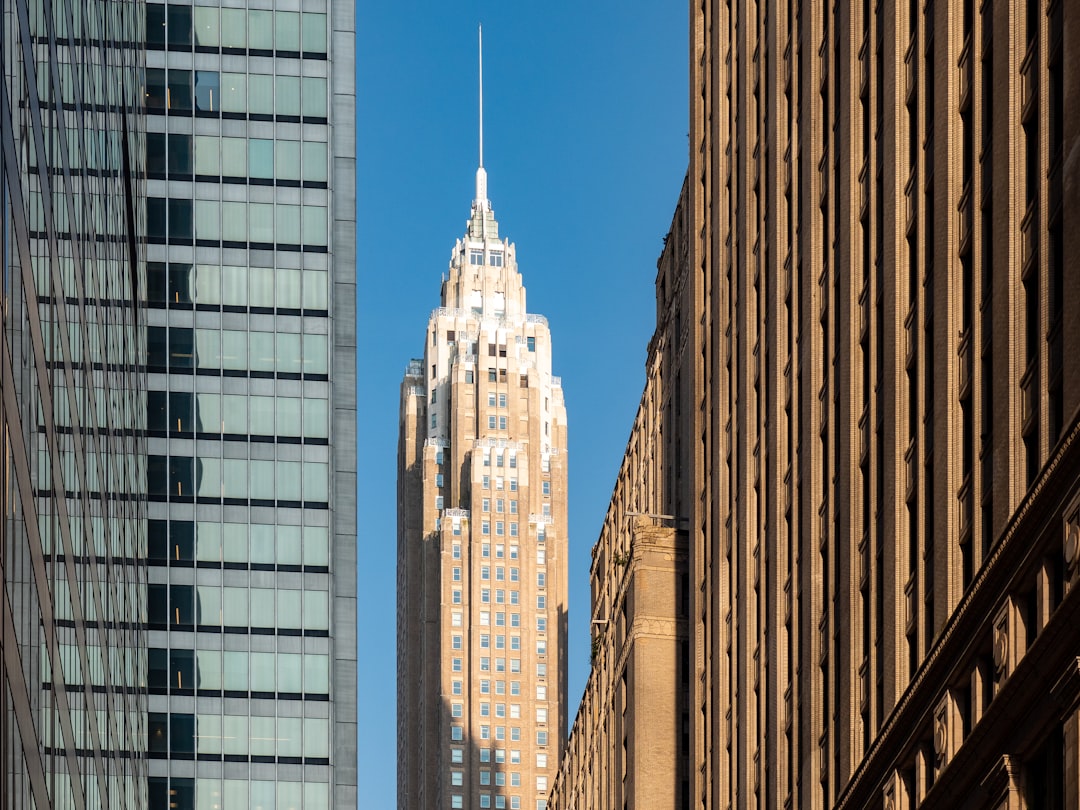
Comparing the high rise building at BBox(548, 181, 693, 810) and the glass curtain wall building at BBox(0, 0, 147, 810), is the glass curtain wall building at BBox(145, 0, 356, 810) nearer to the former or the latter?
the high rise building at BBox(548, 181, 693, 810)

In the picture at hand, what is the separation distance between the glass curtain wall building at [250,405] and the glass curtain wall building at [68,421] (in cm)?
2975

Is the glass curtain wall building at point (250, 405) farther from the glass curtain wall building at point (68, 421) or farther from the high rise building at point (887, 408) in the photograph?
the high rise building at point (887, 408)

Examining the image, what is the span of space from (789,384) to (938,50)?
20732 millimetres

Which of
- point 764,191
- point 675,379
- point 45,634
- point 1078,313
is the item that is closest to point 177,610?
point 675,379

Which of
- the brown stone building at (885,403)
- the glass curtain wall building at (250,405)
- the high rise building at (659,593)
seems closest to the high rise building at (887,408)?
the brown stone building at (885,403)

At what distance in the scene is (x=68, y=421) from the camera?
2566 inches

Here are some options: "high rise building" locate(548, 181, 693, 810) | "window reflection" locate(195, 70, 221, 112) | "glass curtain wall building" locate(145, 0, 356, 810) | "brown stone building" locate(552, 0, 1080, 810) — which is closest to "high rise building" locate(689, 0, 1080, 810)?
"brown stone building" locate(552, 0, 1080, 810)

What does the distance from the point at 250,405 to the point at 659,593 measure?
28.3 meters

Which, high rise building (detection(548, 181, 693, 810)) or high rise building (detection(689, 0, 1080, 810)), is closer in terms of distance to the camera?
high rise building (detection(689, 0, 1080, 810))

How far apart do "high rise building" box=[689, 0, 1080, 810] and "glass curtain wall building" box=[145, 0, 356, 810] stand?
109 feet

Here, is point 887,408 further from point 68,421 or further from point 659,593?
point 659,593

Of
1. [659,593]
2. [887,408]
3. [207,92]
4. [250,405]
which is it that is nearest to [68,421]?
[887,408]

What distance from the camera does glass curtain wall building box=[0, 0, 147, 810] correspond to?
52.6 meters

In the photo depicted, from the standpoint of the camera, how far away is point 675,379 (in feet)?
384
